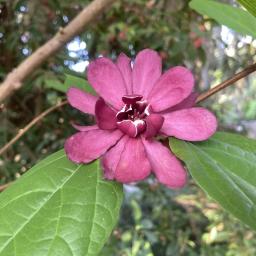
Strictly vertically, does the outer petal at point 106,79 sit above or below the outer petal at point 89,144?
above

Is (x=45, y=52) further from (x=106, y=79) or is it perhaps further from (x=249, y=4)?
(x=249, y=4)

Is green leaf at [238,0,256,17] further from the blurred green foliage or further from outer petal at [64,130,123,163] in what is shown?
the blurred green foliage

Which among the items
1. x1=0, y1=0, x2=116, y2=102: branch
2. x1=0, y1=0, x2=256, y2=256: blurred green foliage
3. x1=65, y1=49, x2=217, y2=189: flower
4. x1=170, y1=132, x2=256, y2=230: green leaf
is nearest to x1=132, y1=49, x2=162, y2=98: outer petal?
x1=65, y1=49, x2=217, y2=189: flower

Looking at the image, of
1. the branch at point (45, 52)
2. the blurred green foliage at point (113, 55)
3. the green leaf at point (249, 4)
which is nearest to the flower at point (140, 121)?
the green leaf at point (249, 4)

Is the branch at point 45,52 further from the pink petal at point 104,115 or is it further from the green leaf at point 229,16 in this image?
the pink petal at point 104,115

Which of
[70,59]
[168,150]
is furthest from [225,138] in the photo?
[70,59]

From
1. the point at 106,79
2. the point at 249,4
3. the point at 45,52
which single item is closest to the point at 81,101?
the point at 106,79
